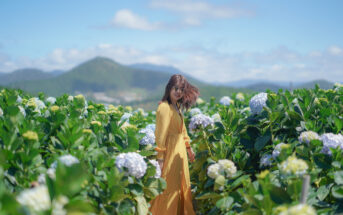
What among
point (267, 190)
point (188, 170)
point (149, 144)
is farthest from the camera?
point (188, 170)

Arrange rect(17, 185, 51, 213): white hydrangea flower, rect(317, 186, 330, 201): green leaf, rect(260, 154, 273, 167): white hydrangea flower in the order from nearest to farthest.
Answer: rect(17, 185, 51, 213): white hydrangea flower < rect(317, 186, 330, 201): green leaf < rect(260, 154, 273, 167): white hydrangea flower

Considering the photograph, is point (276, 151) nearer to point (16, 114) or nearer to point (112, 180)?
point (112, 180)

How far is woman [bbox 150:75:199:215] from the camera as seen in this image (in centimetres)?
348

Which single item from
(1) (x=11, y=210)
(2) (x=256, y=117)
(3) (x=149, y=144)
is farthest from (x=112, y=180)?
(2) (x=256, y=117)

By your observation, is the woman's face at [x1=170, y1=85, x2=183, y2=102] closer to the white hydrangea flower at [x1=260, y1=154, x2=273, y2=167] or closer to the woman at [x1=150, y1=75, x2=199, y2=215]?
the woman at [x1=150, y1=75, x2=199, y2=215]

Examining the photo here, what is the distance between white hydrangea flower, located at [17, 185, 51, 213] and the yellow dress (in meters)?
1.97

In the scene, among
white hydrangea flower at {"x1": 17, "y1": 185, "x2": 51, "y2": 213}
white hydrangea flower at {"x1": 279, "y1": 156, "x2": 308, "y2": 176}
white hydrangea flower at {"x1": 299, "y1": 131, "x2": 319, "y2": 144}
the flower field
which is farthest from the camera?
white hydrangea flower at {"x1": 299, "y1": 131, "x2": 319, "y2": 144}

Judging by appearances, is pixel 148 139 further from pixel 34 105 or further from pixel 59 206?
pixel 59 206

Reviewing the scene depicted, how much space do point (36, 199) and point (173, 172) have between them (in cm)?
214

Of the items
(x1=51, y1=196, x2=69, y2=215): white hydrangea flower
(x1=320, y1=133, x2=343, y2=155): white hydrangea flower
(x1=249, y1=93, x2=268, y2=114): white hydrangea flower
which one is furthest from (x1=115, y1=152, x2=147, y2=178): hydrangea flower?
(x1=249, y1=93, x2=268, y2=114): white hydrangea flower

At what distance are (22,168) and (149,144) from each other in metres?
1.43

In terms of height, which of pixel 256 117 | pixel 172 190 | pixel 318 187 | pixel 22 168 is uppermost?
pixel 256 117

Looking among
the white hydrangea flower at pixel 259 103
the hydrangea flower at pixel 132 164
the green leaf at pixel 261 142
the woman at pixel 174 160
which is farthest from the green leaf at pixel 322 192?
the woman at pixel 174 160

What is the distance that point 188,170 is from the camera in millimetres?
3633
